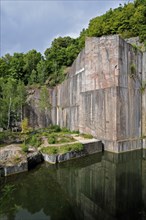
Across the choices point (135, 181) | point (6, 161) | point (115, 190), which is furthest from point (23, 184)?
point (135, 181)

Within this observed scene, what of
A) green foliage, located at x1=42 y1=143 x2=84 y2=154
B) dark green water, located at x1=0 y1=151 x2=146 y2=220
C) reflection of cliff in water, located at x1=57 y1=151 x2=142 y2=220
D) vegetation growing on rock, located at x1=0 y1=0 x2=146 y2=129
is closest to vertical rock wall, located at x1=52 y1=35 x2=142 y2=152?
reflection of cliff in water, located at x1=57 y1=151 x2=142 y2=220

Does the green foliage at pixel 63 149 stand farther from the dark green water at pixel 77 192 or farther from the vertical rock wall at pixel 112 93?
the vertical rock wall at pixel 112 93

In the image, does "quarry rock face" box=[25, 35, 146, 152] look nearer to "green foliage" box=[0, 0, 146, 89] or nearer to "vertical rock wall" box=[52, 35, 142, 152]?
"vertical rock wall" box=[52, 35, 142, 152]

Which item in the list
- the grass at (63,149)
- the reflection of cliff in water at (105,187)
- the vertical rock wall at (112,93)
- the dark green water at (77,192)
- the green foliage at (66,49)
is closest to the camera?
the dark green water at (77,192)

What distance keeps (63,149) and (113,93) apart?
195 inches

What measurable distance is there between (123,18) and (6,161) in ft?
70.2

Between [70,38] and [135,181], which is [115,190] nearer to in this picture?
[135,181]

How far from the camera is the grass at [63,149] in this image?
9438 millimetres

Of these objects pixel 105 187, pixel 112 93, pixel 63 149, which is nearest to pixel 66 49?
pixel 112 93

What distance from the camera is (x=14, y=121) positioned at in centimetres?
1986

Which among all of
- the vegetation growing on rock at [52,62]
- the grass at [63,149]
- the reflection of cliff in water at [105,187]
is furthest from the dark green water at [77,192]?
the vegetation growing on rock at [52,62]

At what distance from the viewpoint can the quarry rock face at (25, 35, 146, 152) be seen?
453 inches

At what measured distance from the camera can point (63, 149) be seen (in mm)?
9727

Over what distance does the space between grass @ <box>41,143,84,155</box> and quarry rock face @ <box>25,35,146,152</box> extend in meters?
2.49
